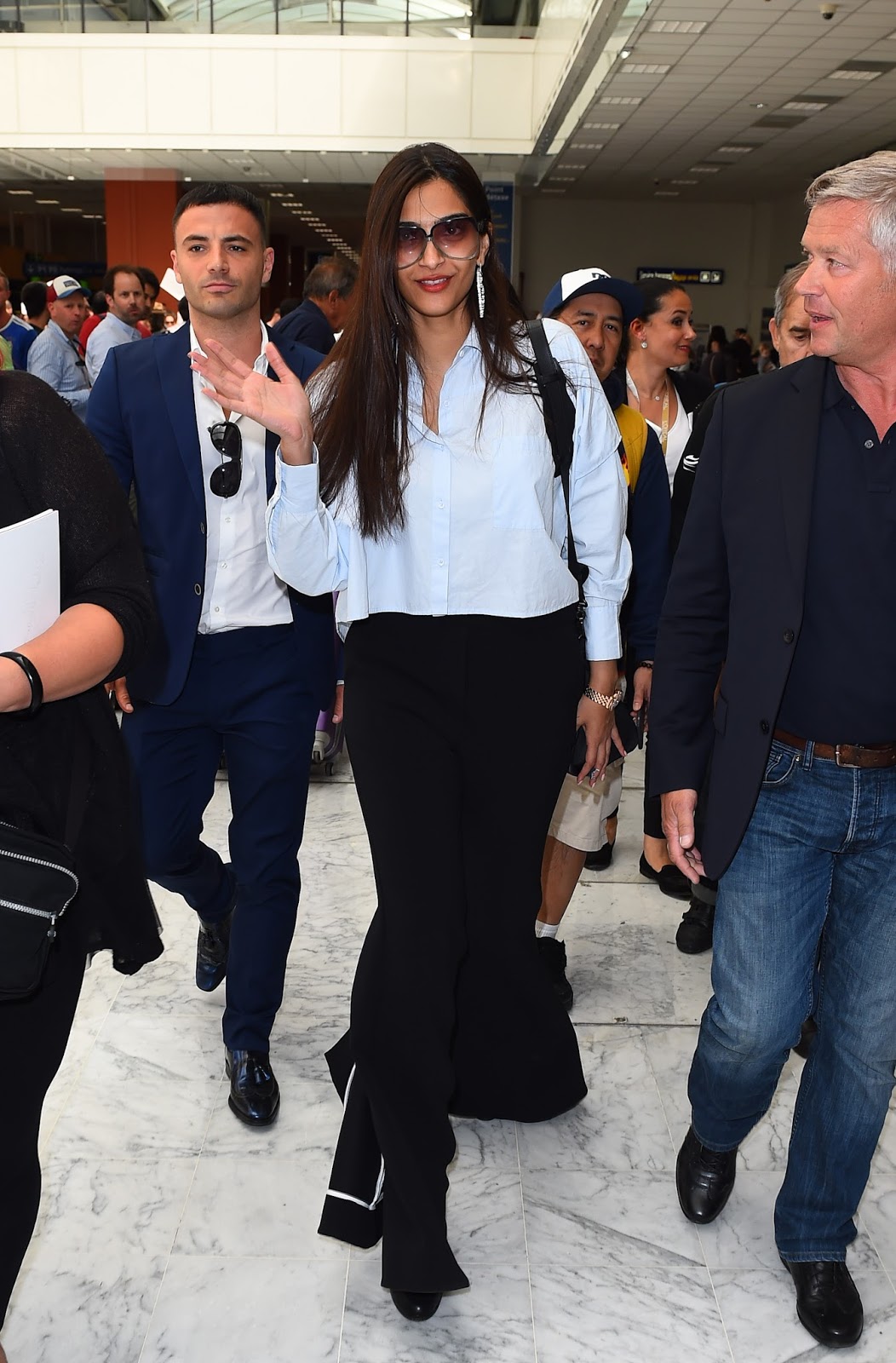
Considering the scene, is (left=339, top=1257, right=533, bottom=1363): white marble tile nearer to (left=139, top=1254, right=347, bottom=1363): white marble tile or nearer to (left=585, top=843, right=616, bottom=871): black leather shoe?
(left=139, top=1254, right=347, bottom=1363): white marble tile

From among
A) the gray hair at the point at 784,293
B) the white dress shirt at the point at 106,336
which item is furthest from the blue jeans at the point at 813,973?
the white dress shirt at the point at 106,336

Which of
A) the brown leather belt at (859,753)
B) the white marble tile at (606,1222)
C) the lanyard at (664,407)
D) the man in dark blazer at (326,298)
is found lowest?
the white marble tile at (606,1222)

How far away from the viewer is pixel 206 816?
4.89 m

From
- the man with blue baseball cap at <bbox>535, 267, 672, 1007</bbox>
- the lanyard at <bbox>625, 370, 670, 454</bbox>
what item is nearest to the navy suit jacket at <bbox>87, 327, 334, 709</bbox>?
the man with blue baseball cap at <bbox>535, 267, 672, 1007</bbox>

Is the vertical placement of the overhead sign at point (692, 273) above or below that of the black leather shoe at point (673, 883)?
above

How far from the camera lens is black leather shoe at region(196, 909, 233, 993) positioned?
3.40 metres

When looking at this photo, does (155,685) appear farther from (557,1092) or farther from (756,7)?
(756,7)

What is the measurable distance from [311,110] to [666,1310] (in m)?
20.5

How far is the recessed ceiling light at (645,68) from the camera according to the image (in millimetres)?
14219

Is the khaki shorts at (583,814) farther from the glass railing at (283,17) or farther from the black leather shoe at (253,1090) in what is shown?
the glass railing at (283,17)

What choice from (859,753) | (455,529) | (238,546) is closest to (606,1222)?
(859,753)

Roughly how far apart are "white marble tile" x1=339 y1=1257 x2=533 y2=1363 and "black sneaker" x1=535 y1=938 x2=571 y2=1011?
42.8 inches

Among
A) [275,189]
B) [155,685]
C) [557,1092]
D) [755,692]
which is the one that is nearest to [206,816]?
[155,685]

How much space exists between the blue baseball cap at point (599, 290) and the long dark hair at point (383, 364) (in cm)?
114
